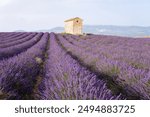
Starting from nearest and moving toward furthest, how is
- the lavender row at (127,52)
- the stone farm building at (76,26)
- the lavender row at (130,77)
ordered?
1. the lavender row at (130,77)
2. the lavender row at (127,52)
3. the stone farm building at (76,26)

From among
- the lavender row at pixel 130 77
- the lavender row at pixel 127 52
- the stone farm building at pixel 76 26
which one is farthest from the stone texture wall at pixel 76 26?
the lavender row at pixel 130 77

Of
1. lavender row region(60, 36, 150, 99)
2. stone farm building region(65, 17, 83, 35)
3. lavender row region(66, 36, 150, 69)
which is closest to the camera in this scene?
lavender row region(60, 36, 150, 99)

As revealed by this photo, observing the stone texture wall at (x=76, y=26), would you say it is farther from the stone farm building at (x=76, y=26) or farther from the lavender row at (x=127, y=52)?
the lavender row at (x=127, y=52)

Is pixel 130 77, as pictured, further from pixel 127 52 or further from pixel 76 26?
pixel 76 26

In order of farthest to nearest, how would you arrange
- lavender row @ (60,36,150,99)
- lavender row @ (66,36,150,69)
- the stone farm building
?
the stone farm building, lavender row @ (66,36,150,69), lavender row @ (60,36,150,99)

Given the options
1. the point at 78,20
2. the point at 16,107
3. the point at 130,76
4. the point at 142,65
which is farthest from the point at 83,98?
the point at 78,20

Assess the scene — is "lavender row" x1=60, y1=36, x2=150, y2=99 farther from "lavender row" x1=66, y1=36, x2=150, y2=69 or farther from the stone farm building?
the stone farm building

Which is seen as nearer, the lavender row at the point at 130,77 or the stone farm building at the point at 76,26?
the lavender row at the point at 130,77

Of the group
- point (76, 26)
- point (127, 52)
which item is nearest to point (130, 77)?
point (127, 52)

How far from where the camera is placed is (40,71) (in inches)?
305

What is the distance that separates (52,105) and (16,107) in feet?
1.14

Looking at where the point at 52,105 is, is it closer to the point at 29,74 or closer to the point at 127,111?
the point at 127,111

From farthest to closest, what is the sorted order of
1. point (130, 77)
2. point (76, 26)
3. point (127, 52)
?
point (76, 26) → point (127, 52) → point (130, 77)

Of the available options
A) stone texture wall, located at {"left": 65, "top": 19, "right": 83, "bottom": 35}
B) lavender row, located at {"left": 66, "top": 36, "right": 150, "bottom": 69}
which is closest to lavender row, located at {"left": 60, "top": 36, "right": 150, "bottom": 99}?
lavender row, located at {"left": 66, "top": 36, "right": 150, "bottom": 69}
